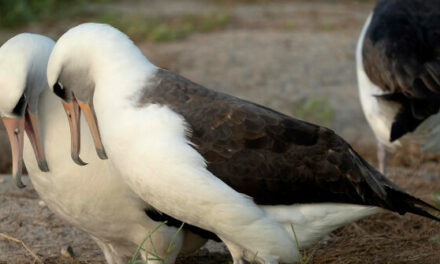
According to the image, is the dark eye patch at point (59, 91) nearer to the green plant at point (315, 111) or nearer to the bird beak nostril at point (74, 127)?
the bird beak nostril at point (74, 127)

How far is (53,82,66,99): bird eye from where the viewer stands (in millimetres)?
3730

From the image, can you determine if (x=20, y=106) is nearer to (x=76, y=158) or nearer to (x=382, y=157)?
(x=76, y=158)

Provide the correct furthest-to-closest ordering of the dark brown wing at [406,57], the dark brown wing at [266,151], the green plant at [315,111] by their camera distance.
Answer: the green plant at [315,111] < the dark brown wing at [406,57] < the dark brown wing at [266,151]

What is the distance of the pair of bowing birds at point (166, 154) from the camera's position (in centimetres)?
351

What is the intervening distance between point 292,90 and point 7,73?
5246mm

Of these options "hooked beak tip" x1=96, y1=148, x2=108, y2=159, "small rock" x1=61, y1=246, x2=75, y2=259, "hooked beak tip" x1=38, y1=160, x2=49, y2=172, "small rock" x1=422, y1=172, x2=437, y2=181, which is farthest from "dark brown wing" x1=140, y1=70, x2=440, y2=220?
"small rock" x1=422, y1=172, x2=437, y2=181

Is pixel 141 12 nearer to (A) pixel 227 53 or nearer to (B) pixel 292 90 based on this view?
(A) pixel 227 53

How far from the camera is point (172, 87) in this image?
3.68 metres

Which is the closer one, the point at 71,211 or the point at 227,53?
the point at 71,211

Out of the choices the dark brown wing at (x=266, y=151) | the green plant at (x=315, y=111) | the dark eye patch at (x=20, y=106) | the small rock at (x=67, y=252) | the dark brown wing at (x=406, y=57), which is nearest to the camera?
the dark brown wing at (x=266, y=151)

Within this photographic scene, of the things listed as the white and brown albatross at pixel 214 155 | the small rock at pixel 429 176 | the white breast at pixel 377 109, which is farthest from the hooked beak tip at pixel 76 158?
the small rock at pixel 429 176

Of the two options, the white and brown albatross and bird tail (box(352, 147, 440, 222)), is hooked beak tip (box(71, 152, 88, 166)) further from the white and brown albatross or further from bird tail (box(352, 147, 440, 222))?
bird tail (box(352, 147, 440, 222))

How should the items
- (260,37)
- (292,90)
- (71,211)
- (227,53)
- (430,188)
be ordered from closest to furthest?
(71,211), (430,188), (292,90), (227,53), (260,37)

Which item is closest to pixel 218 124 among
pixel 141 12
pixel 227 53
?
pixel 227 53
